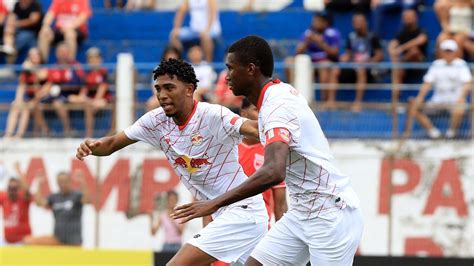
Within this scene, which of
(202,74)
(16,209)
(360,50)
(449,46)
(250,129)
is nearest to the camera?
(250,129)

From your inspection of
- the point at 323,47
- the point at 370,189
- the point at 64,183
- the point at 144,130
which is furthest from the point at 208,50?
the point at 144,130

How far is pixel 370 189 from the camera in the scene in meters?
15.8

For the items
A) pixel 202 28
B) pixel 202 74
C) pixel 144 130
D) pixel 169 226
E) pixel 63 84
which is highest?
pixel 202 28

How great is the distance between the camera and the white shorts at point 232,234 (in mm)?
8383

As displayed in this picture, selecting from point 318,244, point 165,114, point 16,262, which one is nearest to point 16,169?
point 16,262

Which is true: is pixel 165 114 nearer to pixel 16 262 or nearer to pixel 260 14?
pixel 16 262

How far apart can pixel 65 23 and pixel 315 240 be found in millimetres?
11946

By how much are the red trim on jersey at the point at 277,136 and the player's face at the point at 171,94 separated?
4.68 feet

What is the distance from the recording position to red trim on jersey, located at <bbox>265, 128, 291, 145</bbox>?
6.87 meters

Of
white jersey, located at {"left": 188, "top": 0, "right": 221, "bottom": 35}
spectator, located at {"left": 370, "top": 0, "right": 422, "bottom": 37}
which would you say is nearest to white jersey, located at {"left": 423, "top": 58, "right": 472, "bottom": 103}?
spectator, located at {"left": 370, "top": 0, "right": 422, "bottom": 37}

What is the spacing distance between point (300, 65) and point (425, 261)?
475 cm

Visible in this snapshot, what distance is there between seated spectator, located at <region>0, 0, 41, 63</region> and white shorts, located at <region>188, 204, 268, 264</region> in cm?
1101

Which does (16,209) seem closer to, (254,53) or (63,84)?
(63,84)

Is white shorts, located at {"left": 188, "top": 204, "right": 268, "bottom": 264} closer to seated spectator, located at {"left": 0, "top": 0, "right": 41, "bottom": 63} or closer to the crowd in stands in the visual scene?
the crowd in stands
